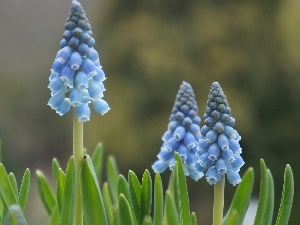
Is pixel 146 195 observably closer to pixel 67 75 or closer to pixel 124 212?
pixel 124 212

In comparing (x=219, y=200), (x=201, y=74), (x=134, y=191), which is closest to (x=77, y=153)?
A: (x=134, y=191)

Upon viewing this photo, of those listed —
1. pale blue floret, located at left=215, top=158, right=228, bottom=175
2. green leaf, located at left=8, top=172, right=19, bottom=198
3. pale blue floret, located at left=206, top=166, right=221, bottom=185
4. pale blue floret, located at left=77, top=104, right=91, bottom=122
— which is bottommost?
green leaf, located at left=8, top=172, right=19, bottom=198

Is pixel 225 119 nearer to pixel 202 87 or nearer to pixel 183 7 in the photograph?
pixel 202 87

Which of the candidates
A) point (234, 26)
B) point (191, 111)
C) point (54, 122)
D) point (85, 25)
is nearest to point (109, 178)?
point (191, 111)

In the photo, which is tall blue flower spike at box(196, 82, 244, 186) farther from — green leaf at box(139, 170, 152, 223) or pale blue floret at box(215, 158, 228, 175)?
green leaf at box(139, 170, 152, 223)

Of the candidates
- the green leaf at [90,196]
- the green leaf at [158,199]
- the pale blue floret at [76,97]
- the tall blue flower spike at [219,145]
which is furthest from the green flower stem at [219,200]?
the pale blue floret at [76,97]

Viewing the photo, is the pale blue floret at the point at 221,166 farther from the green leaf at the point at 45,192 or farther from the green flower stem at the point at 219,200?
the green leaf at the point at 45,192

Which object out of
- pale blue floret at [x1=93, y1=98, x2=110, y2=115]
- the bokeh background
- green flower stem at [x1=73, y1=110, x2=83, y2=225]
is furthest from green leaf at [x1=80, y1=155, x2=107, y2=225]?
the bokeh background

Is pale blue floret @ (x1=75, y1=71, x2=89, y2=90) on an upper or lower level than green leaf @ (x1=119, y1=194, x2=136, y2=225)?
upper
